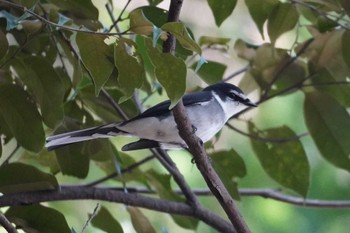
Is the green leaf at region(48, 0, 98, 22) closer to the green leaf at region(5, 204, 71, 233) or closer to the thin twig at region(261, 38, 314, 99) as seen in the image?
the green leaf at region(5, 204, 71, 233)

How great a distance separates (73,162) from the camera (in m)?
2.53

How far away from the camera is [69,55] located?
2.33 meters

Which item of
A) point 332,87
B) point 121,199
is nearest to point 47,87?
point 121,199

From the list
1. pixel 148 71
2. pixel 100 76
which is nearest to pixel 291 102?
pixel 148 71

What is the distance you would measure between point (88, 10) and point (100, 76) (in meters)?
0.47

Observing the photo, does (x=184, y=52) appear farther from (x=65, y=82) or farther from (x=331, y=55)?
(x=331, y=55)

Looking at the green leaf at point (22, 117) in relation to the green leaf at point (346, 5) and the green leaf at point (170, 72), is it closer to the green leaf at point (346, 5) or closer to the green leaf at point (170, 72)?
the green leaf at point (170, 72)

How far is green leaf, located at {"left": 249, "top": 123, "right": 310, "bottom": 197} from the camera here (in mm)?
2686

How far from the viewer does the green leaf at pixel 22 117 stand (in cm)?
222

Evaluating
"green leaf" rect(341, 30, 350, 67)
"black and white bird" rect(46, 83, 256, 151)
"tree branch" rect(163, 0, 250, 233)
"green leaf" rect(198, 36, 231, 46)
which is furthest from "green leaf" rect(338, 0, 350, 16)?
"tree branch" rect(163, 0, 250, 233)

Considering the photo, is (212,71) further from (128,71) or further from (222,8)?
(128,71)

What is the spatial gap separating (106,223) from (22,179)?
11.1 inches

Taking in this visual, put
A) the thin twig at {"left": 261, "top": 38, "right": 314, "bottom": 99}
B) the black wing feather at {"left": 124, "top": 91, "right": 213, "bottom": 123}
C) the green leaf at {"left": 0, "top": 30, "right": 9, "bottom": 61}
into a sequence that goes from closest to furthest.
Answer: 1. the green leaf at {"left": 0, "top": 30, "right": 9, "bottom": 61}
2. the black wing feather at {"left": 124, "top": 91, "right": 213, "bottom": 123}
3. the thin twig at {"left": 261, "top": 38, "right": 314, "bottom": 99}

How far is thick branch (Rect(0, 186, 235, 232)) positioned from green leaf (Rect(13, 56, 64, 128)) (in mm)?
216
